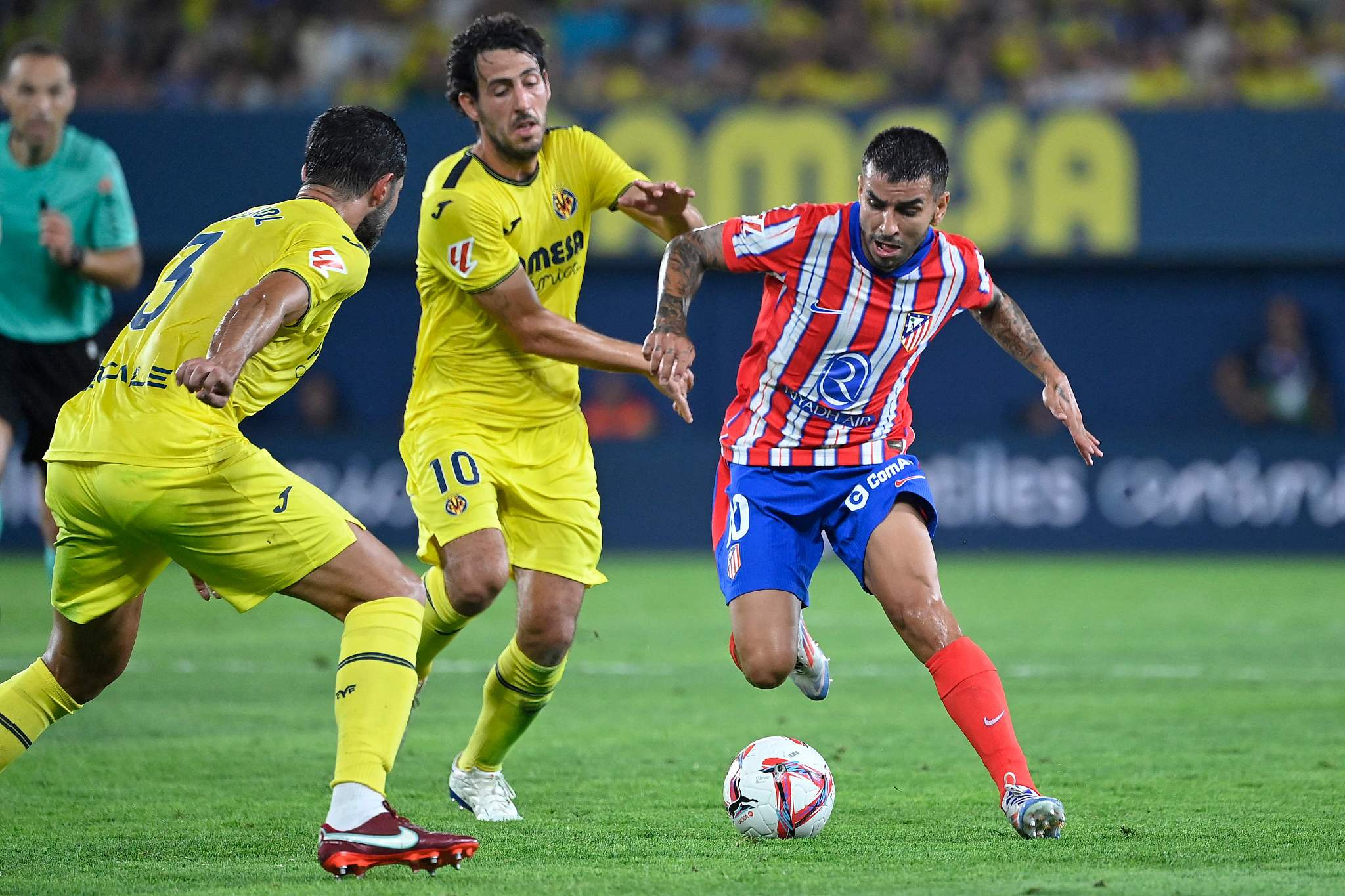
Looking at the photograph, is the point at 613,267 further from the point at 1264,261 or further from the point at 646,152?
the point at 1264,261

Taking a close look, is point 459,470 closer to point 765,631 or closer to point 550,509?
point 550,509

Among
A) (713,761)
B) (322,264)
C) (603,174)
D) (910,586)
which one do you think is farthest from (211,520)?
(713,761)

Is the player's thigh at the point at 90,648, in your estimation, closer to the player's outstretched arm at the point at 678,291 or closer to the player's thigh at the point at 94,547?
the player's thigh at the point at 94,547

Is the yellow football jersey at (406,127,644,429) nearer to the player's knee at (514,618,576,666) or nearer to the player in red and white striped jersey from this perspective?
the player in red and white striped jersey

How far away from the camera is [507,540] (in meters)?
5.70

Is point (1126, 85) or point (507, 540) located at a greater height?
point (1126, 85)

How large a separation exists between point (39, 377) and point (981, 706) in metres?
5.11

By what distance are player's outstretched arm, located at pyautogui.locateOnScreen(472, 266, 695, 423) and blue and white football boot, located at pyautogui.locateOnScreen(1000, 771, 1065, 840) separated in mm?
1637

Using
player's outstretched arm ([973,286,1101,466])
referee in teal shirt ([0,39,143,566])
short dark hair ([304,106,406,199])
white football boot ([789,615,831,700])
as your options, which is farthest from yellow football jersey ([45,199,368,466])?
referee in teal shirt ([0,39,143,566])

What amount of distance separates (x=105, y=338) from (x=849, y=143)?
867 centimetres

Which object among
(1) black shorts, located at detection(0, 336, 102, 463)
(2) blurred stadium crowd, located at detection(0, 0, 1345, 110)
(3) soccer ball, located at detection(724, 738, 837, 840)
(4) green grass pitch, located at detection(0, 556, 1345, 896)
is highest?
(2) blurred stadium crowd, located at detection(0, 0, 1345, 110)

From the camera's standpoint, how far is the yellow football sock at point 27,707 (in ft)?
14.7

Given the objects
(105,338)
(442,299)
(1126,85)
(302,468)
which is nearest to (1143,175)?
(1126,85)

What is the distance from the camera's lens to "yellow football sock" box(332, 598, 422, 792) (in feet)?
13.6
